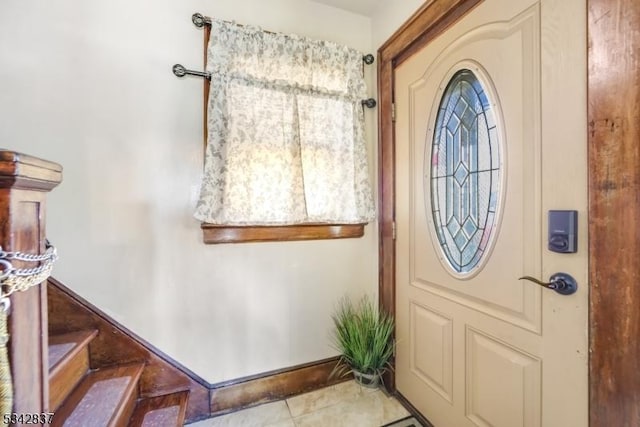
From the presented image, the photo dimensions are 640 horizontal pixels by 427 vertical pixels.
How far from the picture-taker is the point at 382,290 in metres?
1.91

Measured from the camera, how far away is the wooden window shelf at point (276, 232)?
5.29ft

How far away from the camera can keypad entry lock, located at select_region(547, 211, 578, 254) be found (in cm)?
90

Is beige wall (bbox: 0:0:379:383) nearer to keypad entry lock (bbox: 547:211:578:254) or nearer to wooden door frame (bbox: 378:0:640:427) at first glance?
keypad entry lock (bbox: 547:211:578:254)

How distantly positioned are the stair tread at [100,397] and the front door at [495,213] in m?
1.47

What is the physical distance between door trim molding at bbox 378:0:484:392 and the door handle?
0.89 metres

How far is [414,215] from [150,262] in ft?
4.90

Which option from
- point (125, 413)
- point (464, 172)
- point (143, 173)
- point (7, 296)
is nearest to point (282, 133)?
point (143, 173)

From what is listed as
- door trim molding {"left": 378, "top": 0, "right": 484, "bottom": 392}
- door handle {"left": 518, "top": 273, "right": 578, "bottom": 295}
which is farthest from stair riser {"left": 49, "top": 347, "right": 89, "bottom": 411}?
door handle {"left": 518, "top": 273, "right": 578, "bottom": 295}

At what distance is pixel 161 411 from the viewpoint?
1.38 meters

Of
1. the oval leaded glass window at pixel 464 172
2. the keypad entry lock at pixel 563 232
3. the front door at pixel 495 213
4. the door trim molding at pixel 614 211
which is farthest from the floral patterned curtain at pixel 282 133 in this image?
the door trim molding at pixel 614 211

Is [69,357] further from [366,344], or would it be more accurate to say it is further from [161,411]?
[366,344]

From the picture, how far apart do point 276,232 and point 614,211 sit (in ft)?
4.82

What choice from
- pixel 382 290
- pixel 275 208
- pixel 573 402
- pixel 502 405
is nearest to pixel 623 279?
pixel 573 402

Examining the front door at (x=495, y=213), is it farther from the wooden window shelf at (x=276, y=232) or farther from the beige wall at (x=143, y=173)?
the beige wall at (x=143, y=173)
